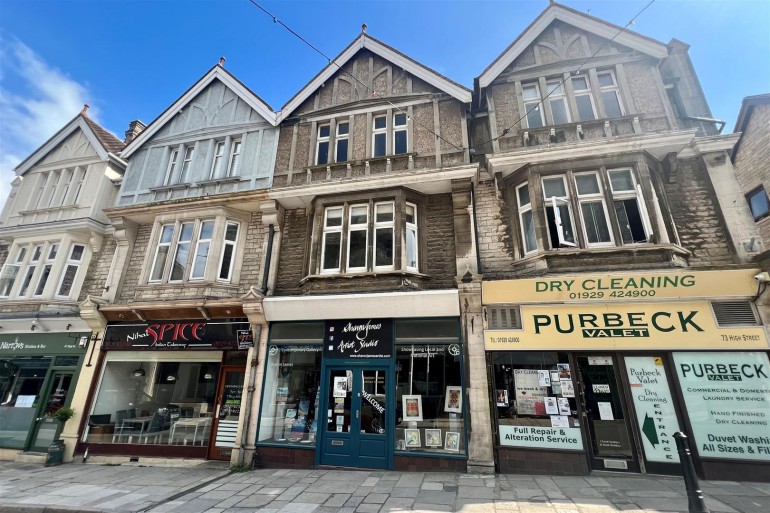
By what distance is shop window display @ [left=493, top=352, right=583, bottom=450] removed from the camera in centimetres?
725

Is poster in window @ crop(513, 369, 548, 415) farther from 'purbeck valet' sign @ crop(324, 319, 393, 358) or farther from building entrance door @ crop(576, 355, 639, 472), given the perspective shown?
'purbeck valet' sign @ crop(324, 319, 393, 358)

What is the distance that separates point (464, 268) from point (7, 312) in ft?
50.0

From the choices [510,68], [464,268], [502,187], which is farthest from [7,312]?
[510,68]

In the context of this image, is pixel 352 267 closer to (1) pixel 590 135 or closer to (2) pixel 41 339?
(1) pixel 590 135

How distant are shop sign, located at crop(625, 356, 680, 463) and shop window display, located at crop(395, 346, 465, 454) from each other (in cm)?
359

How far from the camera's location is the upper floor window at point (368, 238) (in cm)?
910

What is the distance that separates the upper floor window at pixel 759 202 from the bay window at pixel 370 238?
15191mm

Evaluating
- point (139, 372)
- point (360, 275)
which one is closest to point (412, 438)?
point (360, 275)

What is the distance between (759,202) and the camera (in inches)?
560

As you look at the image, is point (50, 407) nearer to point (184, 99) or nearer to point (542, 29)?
point (184, 99)

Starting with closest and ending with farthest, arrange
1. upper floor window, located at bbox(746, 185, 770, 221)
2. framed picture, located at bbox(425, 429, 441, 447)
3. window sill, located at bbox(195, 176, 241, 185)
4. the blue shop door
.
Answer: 1. framed picture, located at bbox(425, 429, 441, 447)
2. the blue shop door
3. window sill, located at bbox(195, 176, 241, 185)
4. upper floor window, located at bbox(746, 185, 770, 221)

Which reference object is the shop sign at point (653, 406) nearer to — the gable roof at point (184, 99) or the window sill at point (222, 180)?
the window sill at point (222, 180)

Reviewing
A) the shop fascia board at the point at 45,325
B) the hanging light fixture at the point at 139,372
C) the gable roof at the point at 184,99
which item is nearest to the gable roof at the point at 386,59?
the gable roof at the point at 184,99

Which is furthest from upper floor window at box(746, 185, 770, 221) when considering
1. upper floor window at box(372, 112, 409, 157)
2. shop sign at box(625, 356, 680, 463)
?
upper floor window at box(372, 112, 409, 157)
